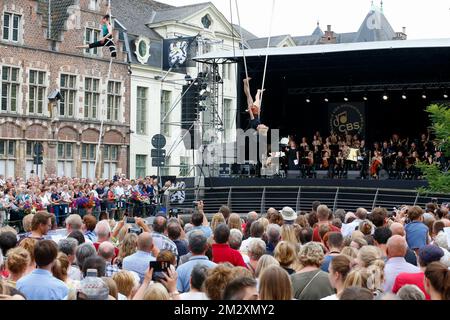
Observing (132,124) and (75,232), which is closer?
(75,232)

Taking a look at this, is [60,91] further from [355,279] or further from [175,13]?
[355,279]

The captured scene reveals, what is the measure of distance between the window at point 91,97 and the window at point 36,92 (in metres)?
→ 2.72

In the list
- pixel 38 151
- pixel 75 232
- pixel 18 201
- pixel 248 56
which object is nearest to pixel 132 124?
pixel 38 151

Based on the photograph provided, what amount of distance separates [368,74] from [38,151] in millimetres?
12146

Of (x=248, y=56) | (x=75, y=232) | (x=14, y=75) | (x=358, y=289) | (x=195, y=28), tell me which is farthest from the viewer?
(x=195, y=28)

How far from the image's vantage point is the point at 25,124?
102 ft

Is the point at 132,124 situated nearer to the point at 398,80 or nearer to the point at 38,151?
the point at 38,151

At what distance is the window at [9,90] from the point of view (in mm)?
30594

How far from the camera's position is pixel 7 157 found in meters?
30.6

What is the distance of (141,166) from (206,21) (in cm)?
967

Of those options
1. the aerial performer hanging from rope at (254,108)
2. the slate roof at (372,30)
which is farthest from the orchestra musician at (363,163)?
the slate roof at (372,30)

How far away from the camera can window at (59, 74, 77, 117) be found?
33.3 m

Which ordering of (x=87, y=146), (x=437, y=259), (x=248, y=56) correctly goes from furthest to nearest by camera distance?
(x=87, y=146) < (x=248, y=56) < (x=437, y=259)

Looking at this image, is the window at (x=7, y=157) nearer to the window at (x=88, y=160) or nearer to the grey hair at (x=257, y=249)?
the window at (x=88, y=160)
